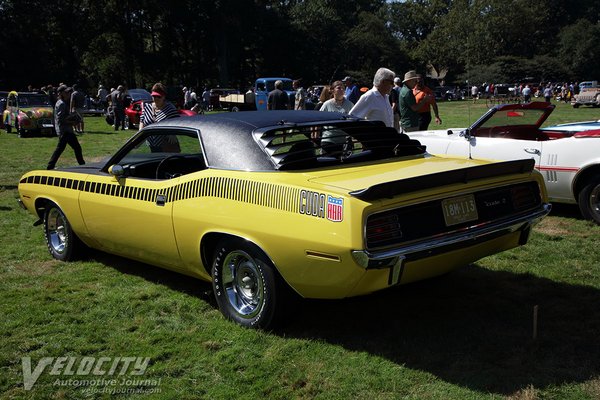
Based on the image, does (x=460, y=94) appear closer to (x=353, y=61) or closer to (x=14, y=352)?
(x=353, y=61)

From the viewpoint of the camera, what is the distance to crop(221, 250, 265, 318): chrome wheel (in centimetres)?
421

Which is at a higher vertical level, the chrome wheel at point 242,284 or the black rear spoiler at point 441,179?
the black rear spoiler at point 441,179

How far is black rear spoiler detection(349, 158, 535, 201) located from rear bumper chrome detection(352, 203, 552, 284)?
0.32 meters

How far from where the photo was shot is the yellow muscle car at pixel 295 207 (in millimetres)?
3654

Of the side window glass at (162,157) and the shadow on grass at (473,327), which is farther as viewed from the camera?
the side window glass at (162,157)

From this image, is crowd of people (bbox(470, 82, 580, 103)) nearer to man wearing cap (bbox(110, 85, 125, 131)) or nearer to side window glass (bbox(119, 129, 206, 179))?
→ man wearing cap (bbox(110, 85, 125, 131))

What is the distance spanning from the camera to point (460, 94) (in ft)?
201

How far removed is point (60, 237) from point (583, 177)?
5.76 metres

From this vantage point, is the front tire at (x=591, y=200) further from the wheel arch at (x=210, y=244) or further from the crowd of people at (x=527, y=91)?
the crowd of people at (x=527, y=91)

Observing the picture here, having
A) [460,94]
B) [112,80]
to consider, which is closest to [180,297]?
[112,80]

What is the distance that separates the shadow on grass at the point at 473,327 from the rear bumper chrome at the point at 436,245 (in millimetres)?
574

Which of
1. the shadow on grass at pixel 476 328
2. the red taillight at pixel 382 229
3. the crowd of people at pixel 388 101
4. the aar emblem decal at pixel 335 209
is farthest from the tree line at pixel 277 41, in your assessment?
the aar emblem decal at pixel 335 209

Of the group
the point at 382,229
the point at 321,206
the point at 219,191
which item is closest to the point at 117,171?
the point at 219,191

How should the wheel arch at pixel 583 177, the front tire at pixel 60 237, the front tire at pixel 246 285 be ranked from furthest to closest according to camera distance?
the wheel arch at pixel 583 177
the front tire at pixel 60 237
the front tire at pixel 246 285
